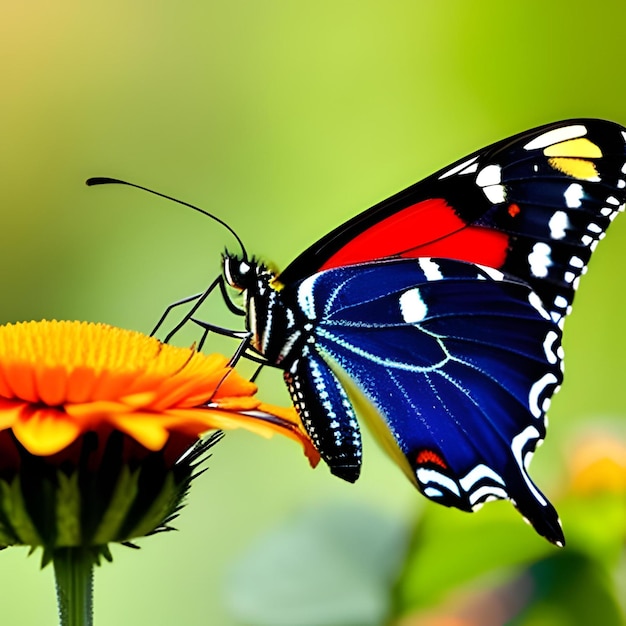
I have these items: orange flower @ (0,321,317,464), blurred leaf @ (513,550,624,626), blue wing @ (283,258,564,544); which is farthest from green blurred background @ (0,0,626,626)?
orange flower @ (0,321,317,464)

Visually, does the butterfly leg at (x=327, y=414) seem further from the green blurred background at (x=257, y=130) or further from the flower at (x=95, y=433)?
the green blurred background at (x=257, y=130)

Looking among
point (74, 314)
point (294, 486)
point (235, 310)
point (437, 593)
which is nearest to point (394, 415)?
point (235, 310)

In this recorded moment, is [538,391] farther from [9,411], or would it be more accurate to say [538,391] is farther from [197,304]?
[9,411]

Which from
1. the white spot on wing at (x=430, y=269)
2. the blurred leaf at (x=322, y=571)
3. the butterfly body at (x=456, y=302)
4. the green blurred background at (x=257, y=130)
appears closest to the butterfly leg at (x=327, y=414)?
the butterfly body at (x=456, y=302)

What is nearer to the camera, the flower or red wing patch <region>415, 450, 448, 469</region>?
the flower

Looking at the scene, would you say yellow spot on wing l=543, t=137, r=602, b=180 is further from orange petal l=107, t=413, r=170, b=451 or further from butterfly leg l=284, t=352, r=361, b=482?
orange petal l=107, t=413, r=170, b=451

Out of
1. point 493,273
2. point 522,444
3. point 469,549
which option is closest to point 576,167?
point 493,273

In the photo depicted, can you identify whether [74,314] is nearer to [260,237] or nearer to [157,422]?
[260,237]
